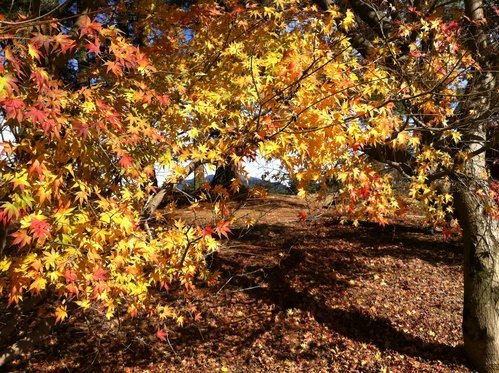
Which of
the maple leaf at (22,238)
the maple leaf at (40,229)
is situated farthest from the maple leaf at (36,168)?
the maple leaf at (22,238)

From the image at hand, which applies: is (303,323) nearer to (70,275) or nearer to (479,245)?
(479,245)

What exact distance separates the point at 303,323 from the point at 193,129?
4.57m

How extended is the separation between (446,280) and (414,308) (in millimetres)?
1629

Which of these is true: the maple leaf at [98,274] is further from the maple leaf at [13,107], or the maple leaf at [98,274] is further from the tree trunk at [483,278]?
the tree trunk at [483,278]

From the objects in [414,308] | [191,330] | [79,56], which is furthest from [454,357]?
[79,56]

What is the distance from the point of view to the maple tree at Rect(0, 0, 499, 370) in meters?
2.98

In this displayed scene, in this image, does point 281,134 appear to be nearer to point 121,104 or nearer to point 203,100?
point 203,100

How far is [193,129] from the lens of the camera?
4.25 m

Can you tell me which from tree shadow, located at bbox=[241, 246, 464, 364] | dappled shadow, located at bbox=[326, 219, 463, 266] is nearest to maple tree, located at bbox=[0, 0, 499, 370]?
tree shadow, located at bbox=[241, 246, 464, 364]

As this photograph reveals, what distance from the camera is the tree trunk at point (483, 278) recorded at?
19.9 feet

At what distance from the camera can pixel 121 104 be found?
147 inches

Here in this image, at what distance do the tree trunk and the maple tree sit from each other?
0.06 ft

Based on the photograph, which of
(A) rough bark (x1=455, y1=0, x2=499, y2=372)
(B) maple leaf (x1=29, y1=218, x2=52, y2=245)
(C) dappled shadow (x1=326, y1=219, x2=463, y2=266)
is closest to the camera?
(B) maple leaf (x1=29, y1=218, x2=52, y2=245)

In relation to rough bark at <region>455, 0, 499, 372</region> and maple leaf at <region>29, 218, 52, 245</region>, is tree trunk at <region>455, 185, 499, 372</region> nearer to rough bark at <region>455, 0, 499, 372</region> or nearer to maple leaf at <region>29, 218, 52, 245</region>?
rough bark at <region>455, 0, 499, 372</region>
